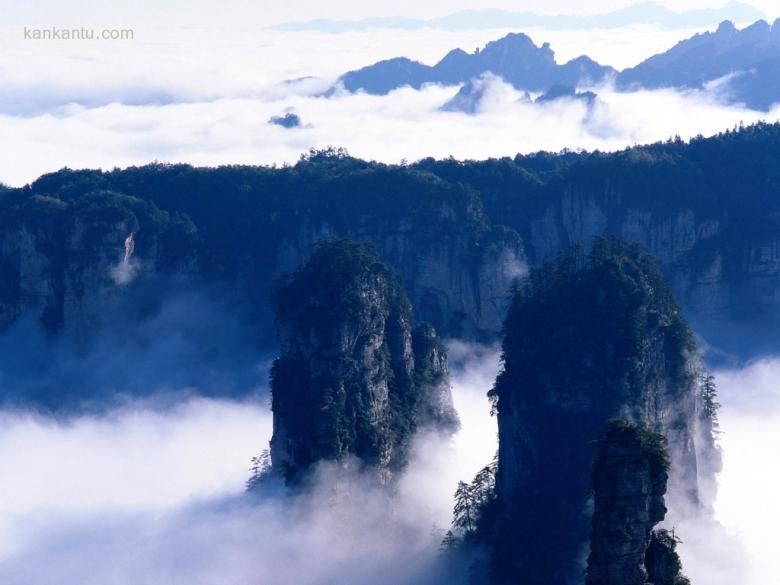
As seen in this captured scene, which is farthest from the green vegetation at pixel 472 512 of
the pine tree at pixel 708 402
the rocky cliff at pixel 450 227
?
the rocky cliff at pixel 450 227

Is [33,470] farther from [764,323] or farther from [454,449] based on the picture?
[764,323]

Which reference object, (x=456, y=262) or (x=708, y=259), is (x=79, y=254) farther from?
(x=708, y=259)

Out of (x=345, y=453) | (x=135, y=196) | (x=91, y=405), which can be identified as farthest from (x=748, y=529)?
(x=135, y=196)

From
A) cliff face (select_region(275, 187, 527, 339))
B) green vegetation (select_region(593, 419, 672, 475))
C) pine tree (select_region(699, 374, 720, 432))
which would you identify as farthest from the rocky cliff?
green vegetation (select_region(593, 419, 672, 475))

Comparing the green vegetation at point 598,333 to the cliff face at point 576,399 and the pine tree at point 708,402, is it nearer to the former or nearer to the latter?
the cliff face at point 576,399

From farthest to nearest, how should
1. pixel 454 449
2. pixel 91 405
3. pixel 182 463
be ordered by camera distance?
pixel 91 405
pixel 182 463
pixel 454 449

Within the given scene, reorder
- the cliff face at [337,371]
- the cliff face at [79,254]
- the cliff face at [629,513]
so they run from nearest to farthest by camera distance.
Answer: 1. the cliff face at [629,513]
2. the cliff face at [337,371]
3. the cliff face at [79,254]
